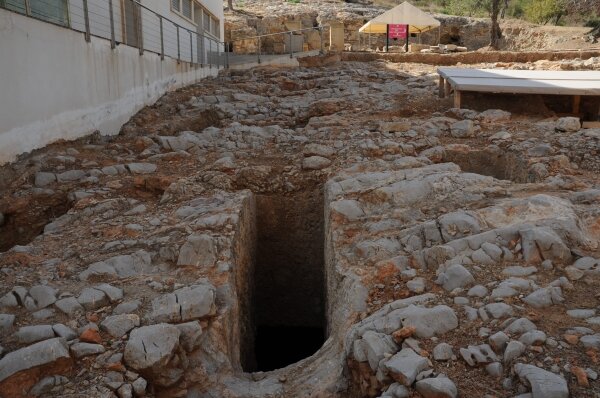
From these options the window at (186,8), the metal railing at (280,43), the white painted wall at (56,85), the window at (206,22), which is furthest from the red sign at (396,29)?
the white painted wall at (56,85)

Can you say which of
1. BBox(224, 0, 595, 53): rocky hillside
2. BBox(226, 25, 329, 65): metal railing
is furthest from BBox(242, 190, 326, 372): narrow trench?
BBox(224, 0, 595, 53): rocky hillside

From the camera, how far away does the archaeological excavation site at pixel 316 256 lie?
9.38 ft

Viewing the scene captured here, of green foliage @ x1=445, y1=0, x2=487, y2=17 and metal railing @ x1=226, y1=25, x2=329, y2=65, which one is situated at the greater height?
green foliage @ x1=445, y1=0, x2=487, y2=17

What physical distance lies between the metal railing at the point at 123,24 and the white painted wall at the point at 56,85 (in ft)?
0.54

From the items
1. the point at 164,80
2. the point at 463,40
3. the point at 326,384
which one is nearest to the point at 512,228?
the point at 326,384

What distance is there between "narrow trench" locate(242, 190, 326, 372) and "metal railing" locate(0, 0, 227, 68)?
3.43 m

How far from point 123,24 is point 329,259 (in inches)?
267

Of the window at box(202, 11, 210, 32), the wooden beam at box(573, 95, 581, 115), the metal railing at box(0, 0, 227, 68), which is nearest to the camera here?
the metal railing at box(0, 0, 227, 68)

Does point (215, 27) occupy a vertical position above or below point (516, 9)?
below

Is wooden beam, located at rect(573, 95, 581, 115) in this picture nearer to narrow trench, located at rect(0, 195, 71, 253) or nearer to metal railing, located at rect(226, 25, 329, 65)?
narrow trench, located at rect(0, 195, 71, 253)

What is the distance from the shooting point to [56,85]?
240 inches

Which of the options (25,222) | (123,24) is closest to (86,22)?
(123,24)

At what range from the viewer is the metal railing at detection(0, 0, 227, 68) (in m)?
6.12

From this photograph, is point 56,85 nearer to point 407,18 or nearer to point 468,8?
point 407,18
